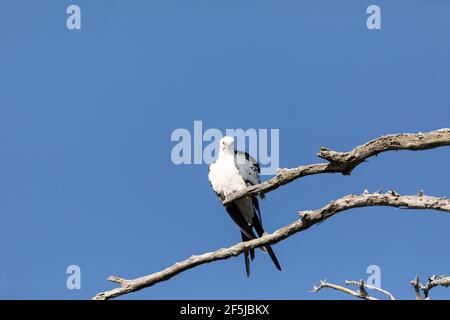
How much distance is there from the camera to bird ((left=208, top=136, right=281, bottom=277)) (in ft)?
34.4

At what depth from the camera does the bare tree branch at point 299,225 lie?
7181 millimetres

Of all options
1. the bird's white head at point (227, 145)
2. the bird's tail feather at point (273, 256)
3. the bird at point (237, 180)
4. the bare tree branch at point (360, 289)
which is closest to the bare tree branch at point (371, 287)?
the bare tree branch at point (360, 289)

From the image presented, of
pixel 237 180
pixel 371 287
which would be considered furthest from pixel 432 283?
pixel 237 180

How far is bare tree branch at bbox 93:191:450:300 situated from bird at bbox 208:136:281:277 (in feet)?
7.88

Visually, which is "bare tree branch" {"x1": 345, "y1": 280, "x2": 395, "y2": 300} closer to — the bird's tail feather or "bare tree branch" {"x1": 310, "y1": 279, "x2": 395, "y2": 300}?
"bare tree branch" {"x1": 310, "y1": 279, "x2": 395, "y2": 300}

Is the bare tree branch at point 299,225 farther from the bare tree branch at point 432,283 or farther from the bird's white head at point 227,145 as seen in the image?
the bird's white head at point 227,145

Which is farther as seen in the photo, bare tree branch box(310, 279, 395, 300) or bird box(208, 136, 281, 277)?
bird box(208, 136, 281, 277)

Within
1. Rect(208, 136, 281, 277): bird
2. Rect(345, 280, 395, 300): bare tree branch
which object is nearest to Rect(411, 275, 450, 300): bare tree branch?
Rect(345, 280, 395, 300): bare tree branch

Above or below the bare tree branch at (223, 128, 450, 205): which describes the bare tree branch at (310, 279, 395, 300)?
below

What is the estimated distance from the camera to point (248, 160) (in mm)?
11086

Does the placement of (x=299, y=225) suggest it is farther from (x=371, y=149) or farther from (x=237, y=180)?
(x=237, y=180)

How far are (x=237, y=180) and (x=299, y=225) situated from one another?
128 inches
